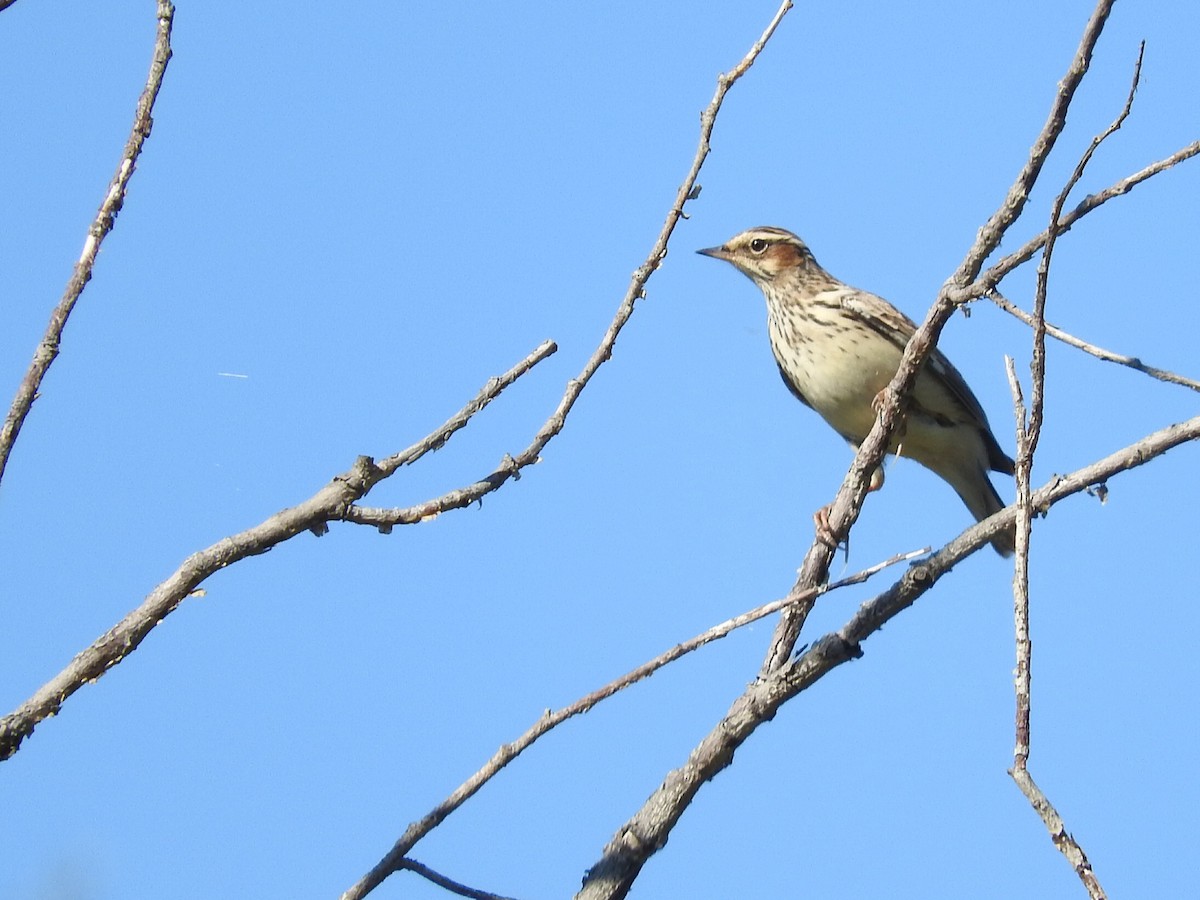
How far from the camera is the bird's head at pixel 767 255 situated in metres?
10.1

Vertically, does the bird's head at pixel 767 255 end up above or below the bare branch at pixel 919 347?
above

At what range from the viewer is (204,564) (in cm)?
371

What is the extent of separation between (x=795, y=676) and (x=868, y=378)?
4.83 m

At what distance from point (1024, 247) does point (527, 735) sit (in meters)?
2.23

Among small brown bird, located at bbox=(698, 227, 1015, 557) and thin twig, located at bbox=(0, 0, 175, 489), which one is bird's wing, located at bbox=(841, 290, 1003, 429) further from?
thin twig, located at bbox=(0, 0, 175, 489)

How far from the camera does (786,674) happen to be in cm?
441

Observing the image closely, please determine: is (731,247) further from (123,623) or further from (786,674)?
(123,623)

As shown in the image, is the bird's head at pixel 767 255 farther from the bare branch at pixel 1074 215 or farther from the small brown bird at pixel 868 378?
the bare branch at pixel 1074 215

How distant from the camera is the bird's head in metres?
10.1

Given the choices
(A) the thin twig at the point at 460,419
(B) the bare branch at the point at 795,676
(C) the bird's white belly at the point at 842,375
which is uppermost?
(C) the bird's white belly at the point at 842,375

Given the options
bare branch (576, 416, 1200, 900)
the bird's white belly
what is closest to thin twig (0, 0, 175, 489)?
bare branch (576, 416, 1200, 900)

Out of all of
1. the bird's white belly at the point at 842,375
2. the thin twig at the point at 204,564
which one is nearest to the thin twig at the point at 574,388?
the thin twig at the point at 204,564

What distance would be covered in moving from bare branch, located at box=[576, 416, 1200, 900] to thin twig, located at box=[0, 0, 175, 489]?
6.46 ft

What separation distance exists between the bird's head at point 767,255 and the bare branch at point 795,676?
5.77m
